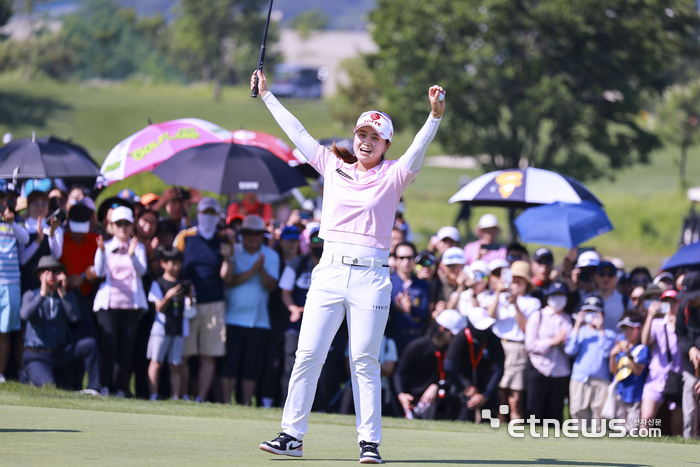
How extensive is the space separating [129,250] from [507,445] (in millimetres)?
4341

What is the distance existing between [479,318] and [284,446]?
13.3 feet

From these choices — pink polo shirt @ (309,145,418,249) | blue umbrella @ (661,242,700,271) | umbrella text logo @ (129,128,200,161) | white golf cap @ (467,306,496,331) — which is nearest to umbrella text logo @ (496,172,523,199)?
white golf cap @ (467,306,496,331)

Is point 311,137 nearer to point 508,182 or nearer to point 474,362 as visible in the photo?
point 474,362

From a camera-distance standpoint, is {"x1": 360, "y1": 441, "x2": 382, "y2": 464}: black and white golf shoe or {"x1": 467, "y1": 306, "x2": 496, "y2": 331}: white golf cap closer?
{"x1": 360, "y1": 441, "x2": 382, "y2": 464}: black and white golf shoe

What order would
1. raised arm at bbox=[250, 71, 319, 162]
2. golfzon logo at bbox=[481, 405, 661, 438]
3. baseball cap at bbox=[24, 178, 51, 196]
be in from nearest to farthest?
raised arm at bbox=[250, 71, 319, 162]
golfzon logo at bbox=[481, 405, 661, 438]
baseball cap at bbox=[24, 178, 51, 196]

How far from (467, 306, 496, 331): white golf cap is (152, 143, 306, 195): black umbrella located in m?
2.20

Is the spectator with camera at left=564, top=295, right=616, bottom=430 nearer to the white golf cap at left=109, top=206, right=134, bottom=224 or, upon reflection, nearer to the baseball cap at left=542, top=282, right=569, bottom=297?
the baseball cap at left=542, top=282, right=569, bottom=297

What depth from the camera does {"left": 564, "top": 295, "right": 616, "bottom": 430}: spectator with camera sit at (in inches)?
351

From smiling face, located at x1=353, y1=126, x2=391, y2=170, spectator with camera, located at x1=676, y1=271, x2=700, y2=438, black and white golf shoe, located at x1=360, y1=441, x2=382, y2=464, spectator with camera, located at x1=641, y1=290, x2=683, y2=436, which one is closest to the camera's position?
black and white golf shoe, located at x1=360, y1=441, x2=382, y2=464

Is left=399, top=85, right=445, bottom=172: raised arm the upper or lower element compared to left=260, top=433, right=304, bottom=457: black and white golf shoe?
upper

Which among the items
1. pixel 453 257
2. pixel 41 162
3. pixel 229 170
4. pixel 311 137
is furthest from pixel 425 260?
pixel 311 137

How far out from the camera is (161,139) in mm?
10594

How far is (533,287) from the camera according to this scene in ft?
30.8

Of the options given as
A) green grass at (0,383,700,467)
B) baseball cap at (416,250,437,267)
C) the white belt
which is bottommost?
green grass at (0,383,700,467)
